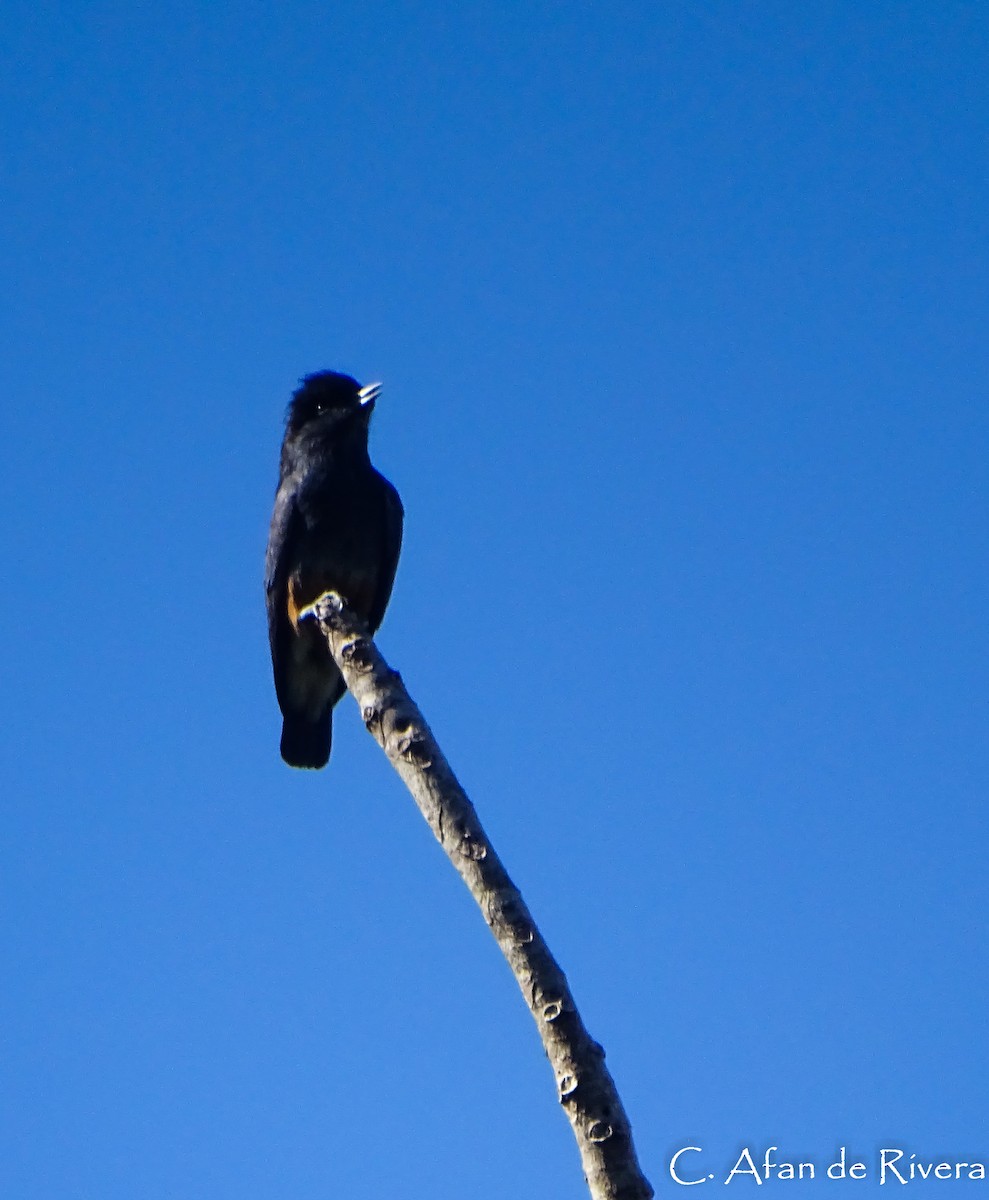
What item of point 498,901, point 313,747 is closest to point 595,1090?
point 498,901

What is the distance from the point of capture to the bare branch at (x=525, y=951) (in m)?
2.89

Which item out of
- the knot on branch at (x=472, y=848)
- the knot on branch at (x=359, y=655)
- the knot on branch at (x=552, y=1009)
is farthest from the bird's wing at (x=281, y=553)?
the knot on branch at (x=552, y=1009)

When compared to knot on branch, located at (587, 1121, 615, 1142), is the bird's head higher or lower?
higher

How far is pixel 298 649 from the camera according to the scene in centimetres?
868

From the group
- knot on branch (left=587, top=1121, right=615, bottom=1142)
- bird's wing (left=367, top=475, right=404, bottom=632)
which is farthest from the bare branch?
bird's wing (left=367, top=475, right=404, bottom=632)

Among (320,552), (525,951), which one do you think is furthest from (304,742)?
(525,951)

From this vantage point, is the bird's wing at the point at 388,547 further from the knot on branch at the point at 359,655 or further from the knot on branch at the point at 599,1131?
the knot on branch at the point at 599,1131

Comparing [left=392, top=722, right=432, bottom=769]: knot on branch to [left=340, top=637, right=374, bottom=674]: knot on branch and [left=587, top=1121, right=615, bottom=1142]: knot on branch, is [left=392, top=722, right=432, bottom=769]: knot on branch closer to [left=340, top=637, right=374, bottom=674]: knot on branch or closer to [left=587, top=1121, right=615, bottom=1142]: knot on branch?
[left=340, top=637, right=374, bottom=674]: knot on branch

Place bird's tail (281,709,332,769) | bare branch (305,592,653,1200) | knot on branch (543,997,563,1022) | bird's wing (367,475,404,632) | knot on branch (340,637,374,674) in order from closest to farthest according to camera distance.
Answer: bare branch (305,592,653,1200) → knot on branch (543,997,563,1022) → knot on branch (340,637,374,674) → bird's tail (281,709,332,769) → bird's wing (367,475,404,632)

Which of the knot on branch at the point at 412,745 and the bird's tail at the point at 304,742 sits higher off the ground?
the bird's tail at the point at 304,742

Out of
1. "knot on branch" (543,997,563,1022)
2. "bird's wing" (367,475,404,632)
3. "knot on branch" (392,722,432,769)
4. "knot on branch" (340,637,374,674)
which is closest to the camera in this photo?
"knot on branch" (543,997,563,1022)

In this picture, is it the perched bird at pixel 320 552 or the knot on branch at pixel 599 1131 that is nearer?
the knot on branch at pixel 599 1131

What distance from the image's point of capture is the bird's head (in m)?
8.94

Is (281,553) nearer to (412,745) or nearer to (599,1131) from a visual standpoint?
(412,745)
